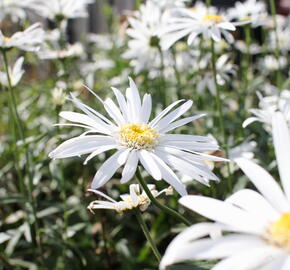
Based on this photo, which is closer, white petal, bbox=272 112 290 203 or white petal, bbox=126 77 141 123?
white petal, bbox=272 112 290 203

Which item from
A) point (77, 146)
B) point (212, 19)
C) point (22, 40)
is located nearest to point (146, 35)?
point (212, 19)

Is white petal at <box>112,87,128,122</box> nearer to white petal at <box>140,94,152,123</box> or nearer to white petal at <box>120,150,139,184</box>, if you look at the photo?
white petal at <box>140,94,152,123</box>

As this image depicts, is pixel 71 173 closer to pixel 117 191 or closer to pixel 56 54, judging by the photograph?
pixel 117 191

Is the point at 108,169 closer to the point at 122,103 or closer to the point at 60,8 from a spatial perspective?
the point at 122,103

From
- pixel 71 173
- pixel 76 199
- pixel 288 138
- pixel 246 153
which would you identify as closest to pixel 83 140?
pixel 288 138

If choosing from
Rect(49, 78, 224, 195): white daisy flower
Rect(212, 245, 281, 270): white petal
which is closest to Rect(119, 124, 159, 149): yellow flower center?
Rect(49, 78, 224, 195): white daisy flower

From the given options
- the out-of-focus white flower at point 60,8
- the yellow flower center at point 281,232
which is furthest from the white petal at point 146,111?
the out-of-focus white flower at point 60,8

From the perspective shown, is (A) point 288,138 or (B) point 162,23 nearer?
(A) point 288,138
